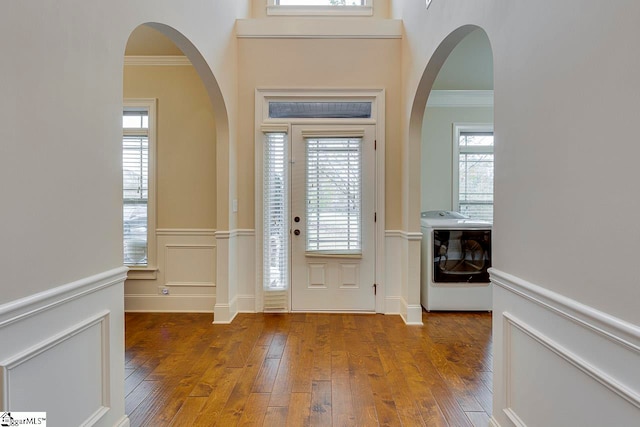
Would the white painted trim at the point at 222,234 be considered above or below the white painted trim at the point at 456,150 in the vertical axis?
below

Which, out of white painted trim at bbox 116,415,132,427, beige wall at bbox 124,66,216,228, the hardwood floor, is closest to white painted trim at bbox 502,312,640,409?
the hardwood floor

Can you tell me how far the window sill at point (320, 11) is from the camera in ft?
13.2

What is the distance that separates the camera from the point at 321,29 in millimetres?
3547

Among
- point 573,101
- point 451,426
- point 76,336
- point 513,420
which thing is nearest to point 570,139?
point 573,101

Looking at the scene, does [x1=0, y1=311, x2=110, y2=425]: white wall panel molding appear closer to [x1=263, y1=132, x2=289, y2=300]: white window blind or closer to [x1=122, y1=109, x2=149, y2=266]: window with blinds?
[x1=263, y1=132, x2=289, y2=300]: white window blind

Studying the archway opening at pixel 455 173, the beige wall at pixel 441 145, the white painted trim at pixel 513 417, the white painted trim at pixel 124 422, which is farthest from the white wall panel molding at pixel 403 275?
the white painted trim at pixel 124 422

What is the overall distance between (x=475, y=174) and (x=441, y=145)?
2.00ft

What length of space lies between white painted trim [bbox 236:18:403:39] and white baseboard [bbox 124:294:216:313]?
2838 mm

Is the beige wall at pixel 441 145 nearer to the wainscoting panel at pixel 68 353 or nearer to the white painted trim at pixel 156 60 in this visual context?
the white painted trim at pixel 156 60

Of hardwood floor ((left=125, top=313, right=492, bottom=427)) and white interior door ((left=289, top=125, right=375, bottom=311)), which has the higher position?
white interior door ((left=289, top=125, right=375, bottom=311))

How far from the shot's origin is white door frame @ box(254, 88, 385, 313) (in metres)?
3.56

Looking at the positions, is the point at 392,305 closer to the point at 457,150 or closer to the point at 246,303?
the point at 246,303

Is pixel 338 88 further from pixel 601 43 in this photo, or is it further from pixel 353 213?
pixel 601 43

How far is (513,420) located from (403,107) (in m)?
2.82
